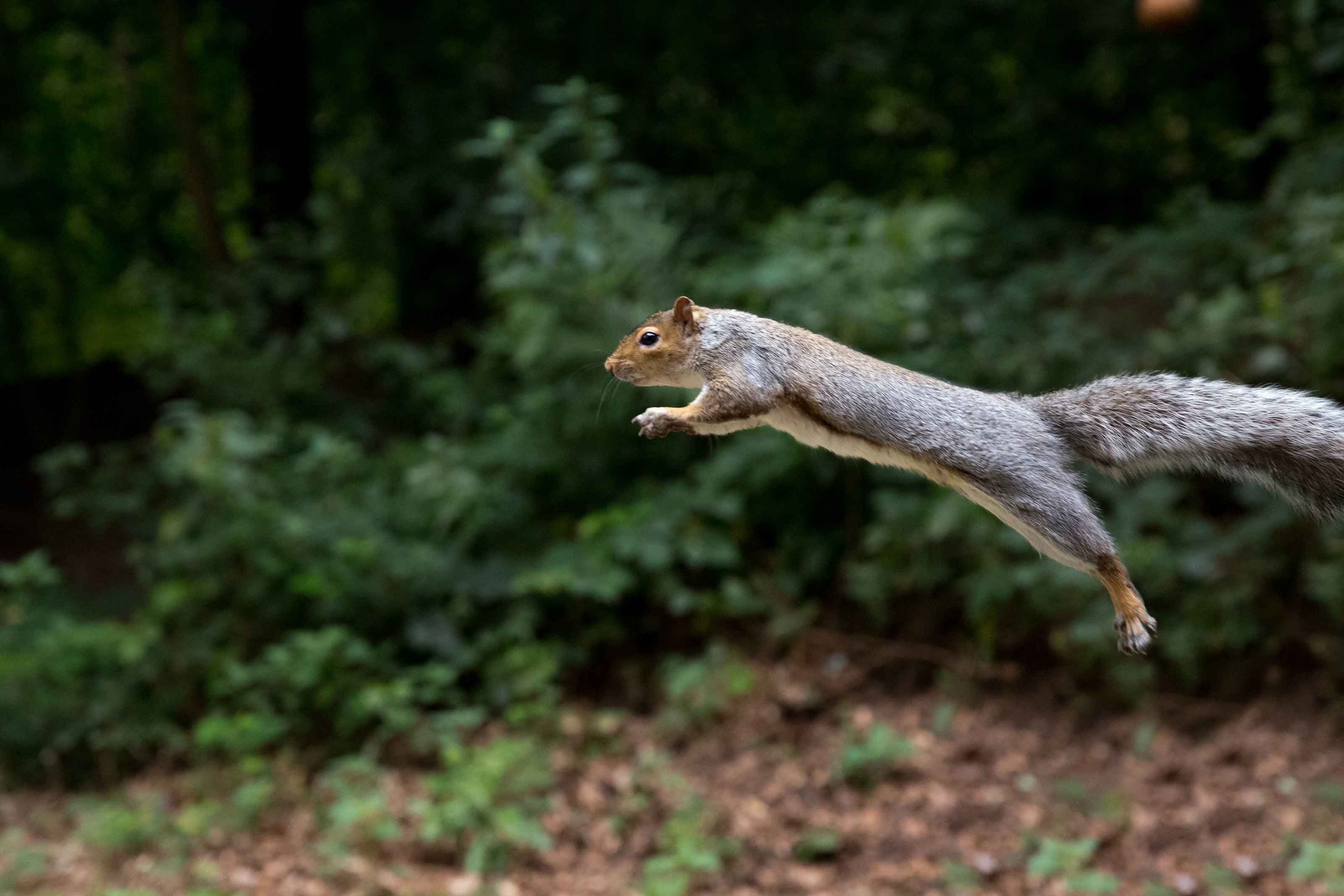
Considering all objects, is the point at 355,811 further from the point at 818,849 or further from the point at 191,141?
the point at 191,141

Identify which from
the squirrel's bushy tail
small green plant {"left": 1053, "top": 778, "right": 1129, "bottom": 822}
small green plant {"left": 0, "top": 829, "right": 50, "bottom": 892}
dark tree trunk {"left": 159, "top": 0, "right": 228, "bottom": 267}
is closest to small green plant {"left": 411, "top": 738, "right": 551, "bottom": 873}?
small green plant {"left": 0, "top": 829, "right": 50, "bottom": 892}

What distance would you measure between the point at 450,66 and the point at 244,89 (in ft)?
6.29

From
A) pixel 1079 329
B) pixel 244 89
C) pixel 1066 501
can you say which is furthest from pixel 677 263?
pixel 244 89

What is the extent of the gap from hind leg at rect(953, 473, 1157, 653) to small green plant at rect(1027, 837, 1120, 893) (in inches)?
92.6

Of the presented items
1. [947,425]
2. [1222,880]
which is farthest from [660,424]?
[1222,880]

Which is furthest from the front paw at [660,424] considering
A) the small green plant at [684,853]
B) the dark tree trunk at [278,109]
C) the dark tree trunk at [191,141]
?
the dark tree trunk at [278,109]

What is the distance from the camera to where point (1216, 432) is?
137cm

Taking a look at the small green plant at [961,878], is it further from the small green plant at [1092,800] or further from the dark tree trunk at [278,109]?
the dark tree trunk at [278,109]

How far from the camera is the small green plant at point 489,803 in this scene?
3.82 metres

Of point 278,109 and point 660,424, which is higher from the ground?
point 278,109

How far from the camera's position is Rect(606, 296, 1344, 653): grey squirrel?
1342 mm

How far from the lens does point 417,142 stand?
20.7ft

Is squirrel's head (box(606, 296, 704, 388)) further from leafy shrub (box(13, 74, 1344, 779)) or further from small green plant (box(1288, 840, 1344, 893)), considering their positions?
small green plant (box(1288, 840, 1344, 893))

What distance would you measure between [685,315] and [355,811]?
2.83 metres
